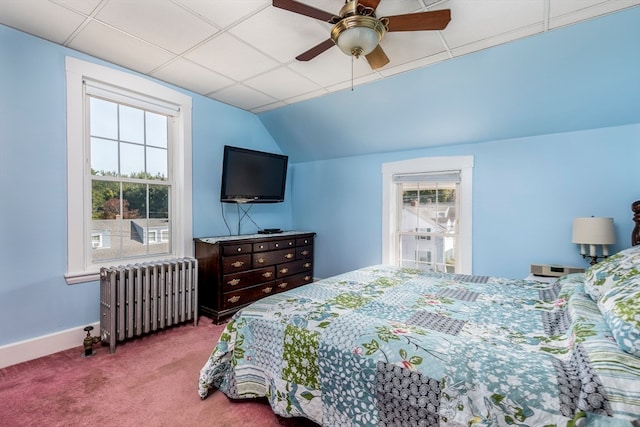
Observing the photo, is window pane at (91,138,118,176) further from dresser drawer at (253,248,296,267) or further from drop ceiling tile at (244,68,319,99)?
dresser drawer at (253,248,296,267)

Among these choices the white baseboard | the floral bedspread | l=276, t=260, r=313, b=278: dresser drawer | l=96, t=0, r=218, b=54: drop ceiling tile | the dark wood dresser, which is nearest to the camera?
the floral bedspread

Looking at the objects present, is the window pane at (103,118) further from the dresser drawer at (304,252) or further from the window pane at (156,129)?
the dresser drawer at (304,252)

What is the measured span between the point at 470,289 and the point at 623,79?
2.15 meters

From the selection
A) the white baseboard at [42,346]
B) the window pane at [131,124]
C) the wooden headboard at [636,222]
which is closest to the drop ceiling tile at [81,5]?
the window pane at [131,124]

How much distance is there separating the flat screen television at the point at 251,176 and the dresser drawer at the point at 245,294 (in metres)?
1.11

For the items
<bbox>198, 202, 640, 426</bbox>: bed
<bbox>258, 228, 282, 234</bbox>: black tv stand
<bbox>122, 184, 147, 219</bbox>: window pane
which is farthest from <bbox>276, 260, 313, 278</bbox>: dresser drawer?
<bbox>198, 202, 640, 426</bbox>: bed

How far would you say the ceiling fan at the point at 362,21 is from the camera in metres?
1.64

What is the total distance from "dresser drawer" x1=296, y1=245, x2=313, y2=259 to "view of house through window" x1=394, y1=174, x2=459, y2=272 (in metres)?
1.31

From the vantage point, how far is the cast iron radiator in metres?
2.56

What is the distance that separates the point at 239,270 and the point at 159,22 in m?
2.42

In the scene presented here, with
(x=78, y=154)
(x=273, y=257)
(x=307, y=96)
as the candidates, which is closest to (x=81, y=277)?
(x=78, y=154)

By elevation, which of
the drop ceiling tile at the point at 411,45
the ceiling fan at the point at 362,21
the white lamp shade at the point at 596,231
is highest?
the drop ceiling tile at the point at 411,45

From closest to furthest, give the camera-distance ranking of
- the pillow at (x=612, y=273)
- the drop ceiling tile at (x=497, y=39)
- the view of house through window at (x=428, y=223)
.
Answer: the pillow at (x=612, y=273) < the drop ceiling tile at (x=497, y=39) < the view of house through window at (x=428, y=223)

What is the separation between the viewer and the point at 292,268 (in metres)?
4.11
